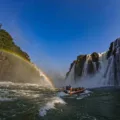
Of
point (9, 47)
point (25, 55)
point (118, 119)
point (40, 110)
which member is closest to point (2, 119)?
point (40, 110)

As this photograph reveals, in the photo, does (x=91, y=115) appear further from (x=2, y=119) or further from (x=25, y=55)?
(x=25, y=55)

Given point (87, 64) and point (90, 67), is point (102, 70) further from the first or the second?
point (87, 64)

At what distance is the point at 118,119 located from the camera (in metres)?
19.4

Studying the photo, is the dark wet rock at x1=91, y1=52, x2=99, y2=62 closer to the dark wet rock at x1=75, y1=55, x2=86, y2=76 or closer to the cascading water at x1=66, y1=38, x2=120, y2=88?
the cascading water at x1=66, y1=38, x2=120, y2=88

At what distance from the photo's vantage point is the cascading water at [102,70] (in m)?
73.6

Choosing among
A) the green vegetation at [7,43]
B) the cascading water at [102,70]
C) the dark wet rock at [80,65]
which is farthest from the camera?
the dark wet rock at [80,65]

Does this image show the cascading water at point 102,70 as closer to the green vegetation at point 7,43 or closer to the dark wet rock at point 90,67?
the dark wet rock at point 90,67

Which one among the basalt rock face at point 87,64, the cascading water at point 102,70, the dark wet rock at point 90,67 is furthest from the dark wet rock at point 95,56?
the dark wet rock at point 90,67

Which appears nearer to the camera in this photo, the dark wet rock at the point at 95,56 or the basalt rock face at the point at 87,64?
the basalt rock face at the point at 87,64

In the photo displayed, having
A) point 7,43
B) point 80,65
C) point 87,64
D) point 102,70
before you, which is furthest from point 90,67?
point 7,43

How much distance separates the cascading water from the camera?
2898 inches

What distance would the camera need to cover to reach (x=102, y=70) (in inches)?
3430

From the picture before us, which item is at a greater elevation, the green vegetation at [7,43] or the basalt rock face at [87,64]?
the green vegetation at [7,43]

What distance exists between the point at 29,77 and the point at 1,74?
17.6 meters
